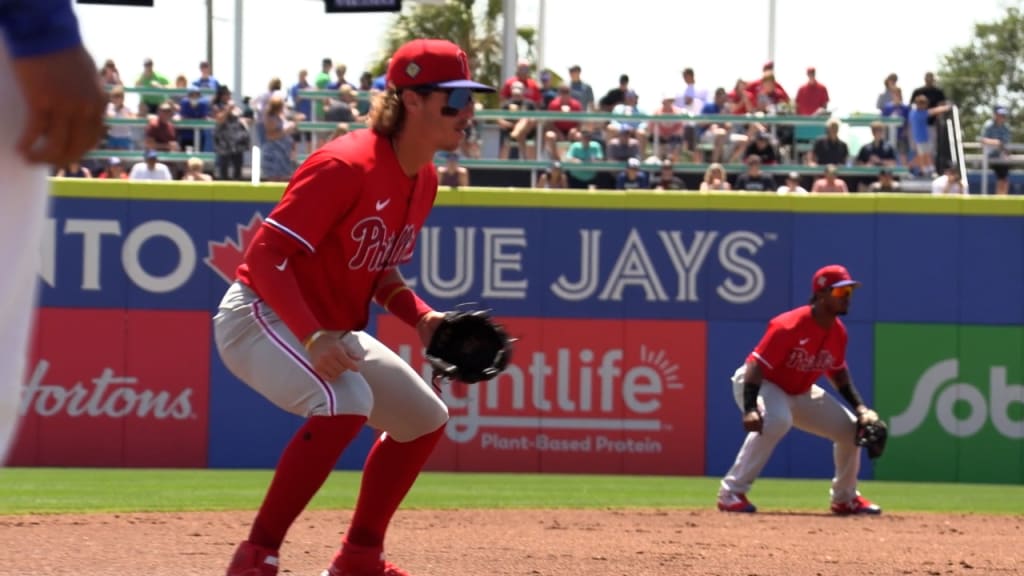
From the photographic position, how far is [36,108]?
239 centimetres

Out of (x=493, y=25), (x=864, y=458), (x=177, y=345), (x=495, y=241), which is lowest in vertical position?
(x=864, y=458)

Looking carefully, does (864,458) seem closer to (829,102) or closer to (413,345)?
(413,345)

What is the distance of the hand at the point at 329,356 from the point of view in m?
5.02

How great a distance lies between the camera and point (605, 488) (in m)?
12.9

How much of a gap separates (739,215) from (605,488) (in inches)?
134

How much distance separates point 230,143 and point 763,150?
19.1ft

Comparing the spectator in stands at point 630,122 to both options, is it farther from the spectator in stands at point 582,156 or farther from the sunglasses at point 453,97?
the sunglasses at point 453,97

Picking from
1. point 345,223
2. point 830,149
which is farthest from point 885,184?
point 345,223

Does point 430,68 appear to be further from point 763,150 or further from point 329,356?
point 763,150

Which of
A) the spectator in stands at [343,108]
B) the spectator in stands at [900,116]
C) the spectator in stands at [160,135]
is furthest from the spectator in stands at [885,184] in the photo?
the spectator in stands at [160,135]

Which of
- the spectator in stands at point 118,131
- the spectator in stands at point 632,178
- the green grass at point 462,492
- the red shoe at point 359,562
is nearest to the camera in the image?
the red shoe at point 359,562

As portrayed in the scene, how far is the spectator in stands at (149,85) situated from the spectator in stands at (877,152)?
8.34 metres

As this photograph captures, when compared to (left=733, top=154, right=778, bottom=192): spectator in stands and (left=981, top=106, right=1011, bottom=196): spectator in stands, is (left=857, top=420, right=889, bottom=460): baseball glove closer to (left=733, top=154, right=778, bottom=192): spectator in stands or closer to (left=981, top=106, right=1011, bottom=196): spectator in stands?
(left=733, top=154, right=778, bottom=192): spectator in stands

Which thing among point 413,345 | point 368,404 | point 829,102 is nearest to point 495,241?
point 413,345
